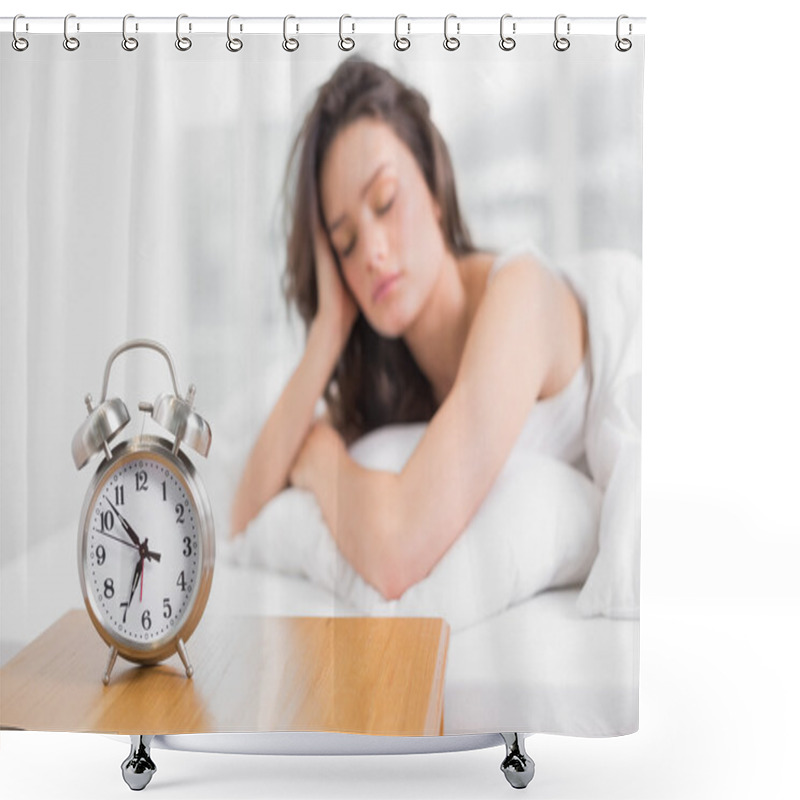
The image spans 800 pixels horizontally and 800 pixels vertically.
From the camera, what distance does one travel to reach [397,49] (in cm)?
205

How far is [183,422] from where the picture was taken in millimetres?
2041

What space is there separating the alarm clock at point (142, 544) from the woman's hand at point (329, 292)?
249mm

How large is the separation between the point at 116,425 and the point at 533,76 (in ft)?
2.84

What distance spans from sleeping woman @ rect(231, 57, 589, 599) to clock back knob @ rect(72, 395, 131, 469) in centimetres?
22

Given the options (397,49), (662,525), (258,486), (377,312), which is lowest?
(662,525)

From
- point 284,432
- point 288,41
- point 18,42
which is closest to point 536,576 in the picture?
point 284,432

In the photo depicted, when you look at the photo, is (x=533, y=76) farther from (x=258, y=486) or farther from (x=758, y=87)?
(x=758, y=87)

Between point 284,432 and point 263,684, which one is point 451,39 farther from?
point 263,684

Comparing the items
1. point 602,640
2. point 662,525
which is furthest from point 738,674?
point 602,640

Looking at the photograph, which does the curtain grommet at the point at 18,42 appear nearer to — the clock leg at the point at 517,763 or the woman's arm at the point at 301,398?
the woman's arm at the point at 301,398

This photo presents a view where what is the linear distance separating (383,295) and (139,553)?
578mm

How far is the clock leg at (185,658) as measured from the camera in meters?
2.08

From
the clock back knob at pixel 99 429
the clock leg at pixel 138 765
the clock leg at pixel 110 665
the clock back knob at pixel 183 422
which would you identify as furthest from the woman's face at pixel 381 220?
the clock leg at pixel 138 765

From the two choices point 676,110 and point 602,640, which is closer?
point 602,640
